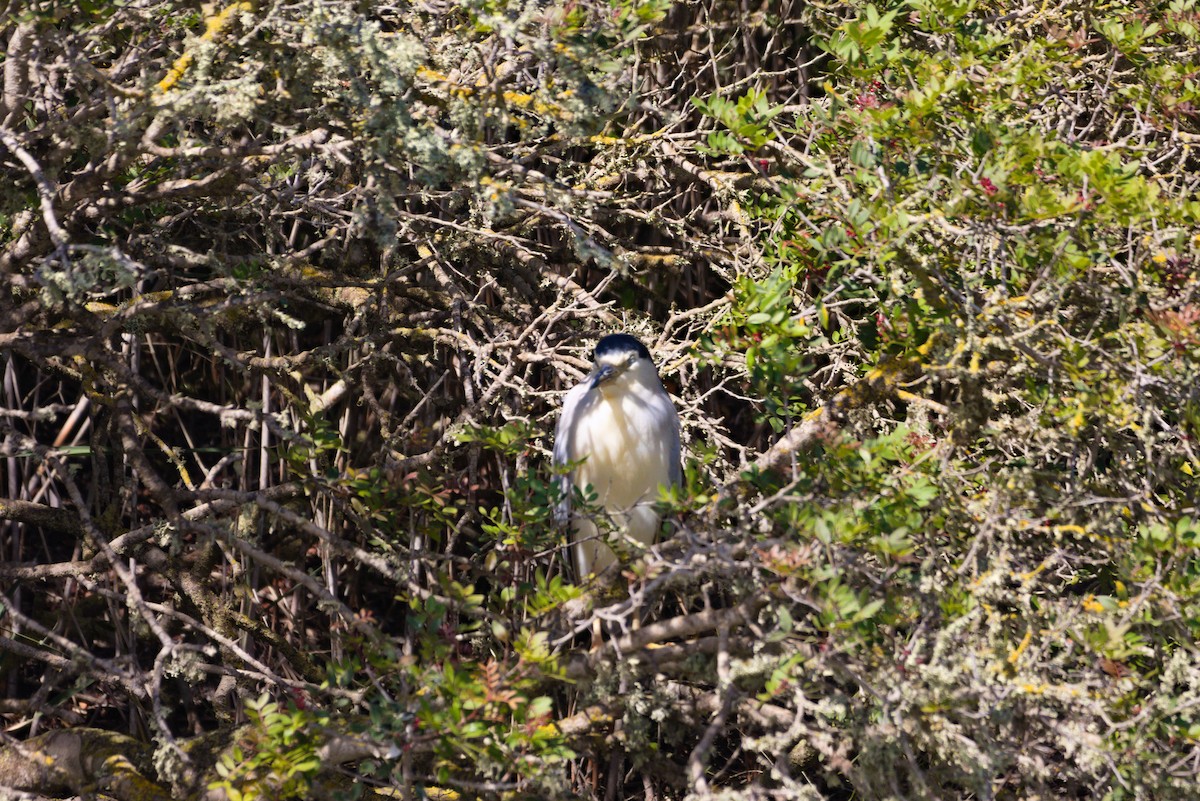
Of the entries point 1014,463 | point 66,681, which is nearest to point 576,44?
point 1014,463

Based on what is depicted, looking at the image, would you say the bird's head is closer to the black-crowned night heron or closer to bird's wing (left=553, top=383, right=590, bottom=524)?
the black-crowned night heron

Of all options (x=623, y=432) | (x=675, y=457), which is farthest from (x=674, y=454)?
(x=623, y=432)

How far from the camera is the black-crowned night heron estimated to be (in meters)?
3.30

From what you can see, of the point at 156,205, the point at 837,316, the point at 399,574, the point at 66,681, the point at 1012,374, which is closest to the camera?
the point at 1012,374

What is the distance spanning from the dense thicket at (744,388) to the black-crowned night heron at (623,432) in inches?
3.6

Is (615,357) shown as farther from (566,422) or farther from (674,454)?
(674,454)

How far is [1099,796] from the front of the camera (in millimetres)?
2008

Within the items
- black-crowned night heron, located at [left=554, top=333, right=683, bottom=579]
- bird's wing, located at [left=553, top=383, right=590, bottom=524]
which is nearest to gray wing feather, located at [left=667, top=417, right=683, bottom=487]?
black-crowned night heron, located at [left=554, top=333, right=683, bottom=579]

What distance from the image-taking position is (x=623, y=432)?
3488mm

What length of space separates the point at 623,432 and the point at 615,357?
1.17 ft

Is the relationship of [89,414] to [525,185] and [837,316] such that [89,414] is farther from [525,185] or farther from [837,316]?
[837,316]

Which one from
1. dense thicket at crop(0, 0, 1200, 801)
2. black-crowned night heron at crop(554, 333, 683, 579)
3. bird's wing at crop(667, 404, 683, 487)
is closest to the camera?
dense thicket at crop(0, 0, 1200, 801)

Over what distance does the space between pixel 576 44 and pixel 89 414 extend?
2.24 meters

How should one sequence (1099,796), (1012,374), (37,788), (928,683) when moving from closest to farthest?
(928,683)
(1099,796)
(1012,374)
(37,788)
